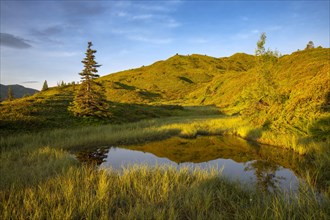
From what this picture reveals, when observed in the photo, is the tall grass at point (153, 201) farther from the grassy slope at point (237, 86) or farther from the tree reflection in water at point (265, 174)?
the grassy slope at point (237, 86)

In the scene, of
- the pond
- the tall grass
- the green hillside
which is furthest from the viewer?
the green hillside

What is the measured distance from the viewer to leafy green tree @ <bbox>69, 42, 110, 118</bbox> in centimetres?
2330

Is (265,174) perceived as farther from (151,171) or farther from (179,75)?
(179,75)

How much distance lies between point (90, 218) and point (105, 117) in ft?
65.1

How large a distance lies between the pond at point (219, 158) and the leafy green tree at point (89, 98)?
8.96 m

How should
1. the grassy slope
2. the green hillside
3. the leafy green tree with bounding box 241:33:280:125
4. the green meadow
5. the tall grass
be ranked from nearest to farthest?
1. the tall grass
2. the green meadow
3. the grassy slope
4. the leafy green tree with bounding box 241:33:280:125
5. the green hillside

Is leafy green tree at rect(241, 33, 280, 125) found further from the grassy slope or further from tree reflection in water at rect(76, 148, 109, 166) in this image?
tree reflection in water at rect(76, 148, 109, 166)

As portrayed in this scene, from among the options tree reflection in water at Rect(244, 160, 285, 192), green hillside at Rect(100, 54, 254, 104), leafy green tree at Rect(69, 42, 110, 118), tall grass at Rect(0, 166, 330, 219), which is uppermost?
green hillside at Rect(100, 54, 254, 104)

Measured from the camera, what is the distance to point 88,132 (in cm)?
1820

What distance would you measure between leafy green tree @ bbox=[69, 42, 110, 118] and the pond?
353 inches

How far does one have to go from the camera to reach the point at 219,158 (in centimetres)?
1300

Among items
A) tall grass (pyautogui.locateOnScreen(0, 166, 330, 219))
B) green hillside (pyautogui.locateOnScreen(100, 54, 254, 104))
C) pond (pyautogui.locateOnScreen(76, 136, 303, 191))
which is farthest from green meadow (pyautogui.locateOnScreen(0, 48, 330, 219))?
green hillside (pyautogui.locateOnScreen(100, 54, 254, 104))

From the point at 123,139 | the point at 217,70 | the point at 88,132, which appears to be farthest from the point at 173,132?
the point at 217,70

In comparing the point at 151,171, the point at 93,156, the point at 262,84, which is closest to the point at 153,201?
the point at 151,171
